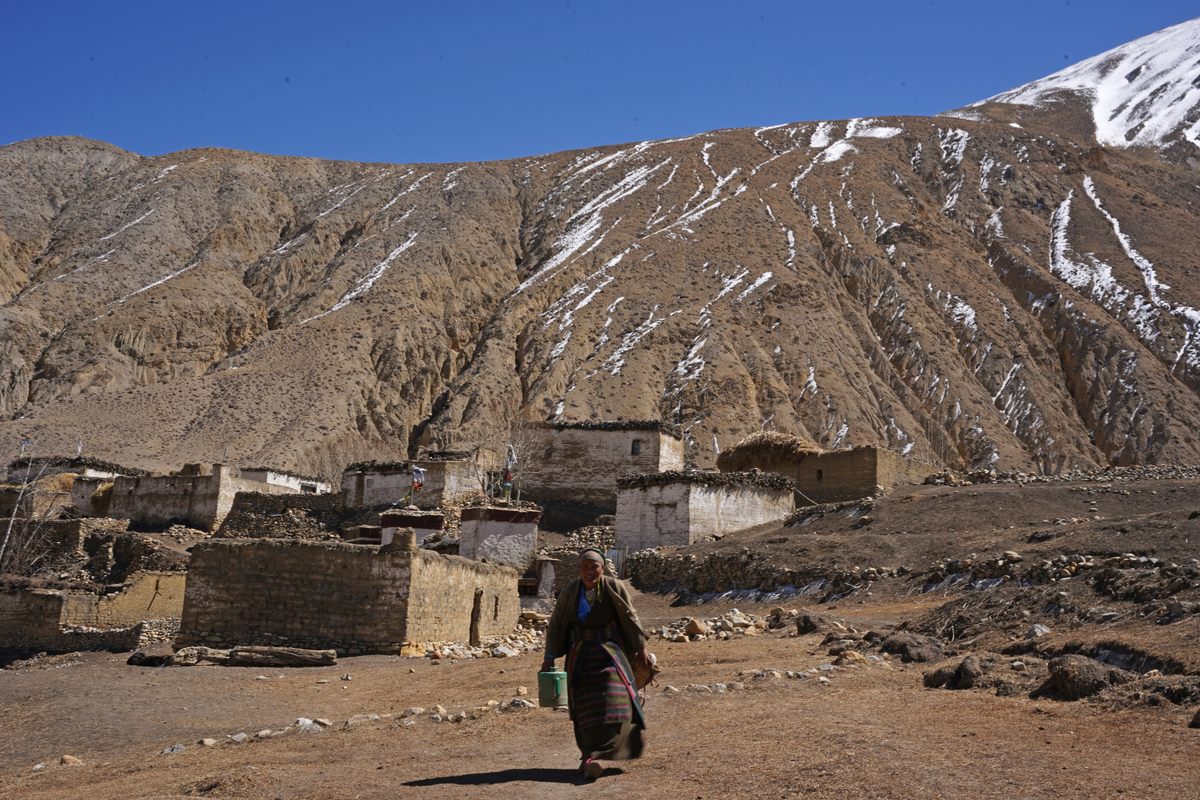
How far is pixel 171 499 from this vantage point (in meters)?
34.5

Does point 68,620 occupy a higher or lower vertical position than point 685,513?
lower

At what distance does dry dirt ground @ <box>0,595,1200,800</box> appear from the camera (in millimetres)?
6527

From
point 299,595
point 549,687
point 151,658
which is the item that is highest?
point 299,595

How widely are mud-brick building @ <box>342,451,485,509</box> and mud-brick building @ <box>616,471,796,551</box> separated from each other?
6.16 m

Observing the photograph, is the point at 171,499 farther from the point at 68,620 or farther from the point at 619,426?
the point at 68,620

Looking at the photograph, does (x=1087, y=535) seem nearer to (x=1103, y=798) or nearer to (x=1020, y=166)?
(x=1103, y=798)

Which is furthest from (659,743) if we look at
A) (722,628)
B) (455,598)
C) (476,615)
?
(476,615)

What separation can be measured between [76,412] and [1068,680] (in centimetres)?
5911

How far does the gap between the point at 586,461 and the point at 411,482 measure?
17.0 ft

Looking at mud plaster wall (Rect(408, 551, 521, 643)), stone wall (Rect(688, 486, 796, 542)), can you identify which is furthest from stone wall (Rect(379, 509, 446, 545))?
stone wall (Rect(688, 486, 796, 542))

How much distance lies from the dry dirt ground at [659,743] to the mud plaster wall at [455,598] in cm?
222

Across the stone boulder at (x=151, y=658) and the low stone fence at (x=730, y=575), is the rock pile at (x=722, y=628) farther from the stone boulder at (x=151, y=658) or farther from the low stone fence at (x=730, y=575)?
the stone boulder at (x=151, y=658)

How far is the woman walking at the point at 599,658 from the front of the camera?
723 cm

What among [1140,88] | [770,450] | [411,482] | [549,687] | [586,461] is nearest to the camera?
[549,687]
